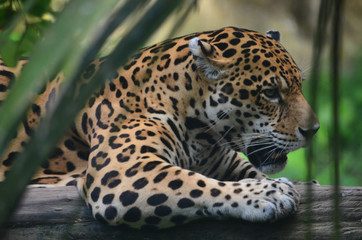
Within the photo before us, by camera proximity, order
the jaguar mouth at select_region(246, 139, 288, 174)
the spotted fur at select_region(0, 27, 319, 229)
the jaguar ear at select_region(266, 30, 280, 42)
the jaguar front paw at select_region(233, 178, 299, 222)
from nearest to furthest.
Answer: the jaguar front paw at select_region(233, 178, 299, 222)
the spotted fur at select_region(0, 27, 319, 229)
the jaguar mouth at select_region(246, 139, 288, 174)
the jaguar ear at select_region(266, 30, 280, 42)

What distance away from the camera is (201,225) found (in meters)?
3.08

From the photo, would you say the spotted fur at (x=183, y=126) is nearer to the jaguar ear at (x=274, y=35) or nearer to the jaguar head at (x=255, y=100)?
the jaguar head at (x=255, y=100)

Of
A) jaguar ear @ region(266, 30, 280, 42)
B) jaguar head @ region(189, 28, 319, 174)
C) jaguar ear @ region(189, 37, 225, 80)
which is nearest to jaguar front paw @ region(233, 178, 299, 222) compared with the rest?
jaguar head @ region(189, 28, 319, 174)

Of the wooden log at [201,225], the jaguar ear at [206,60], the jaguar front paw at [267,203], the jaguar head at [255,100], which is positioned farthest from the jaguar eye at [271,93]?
the jaguar front paw at [267,203]

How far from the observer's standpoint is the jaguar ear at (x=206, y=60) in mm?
3743

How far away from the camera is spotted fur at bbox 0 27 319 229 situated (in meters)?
3.24

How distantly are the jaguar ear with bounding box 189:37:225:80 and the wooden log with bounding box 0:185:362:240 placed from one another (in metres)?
0.96

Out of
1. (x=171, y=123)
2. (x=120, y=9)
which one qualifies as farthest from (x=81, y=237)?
(x=120, y=9)

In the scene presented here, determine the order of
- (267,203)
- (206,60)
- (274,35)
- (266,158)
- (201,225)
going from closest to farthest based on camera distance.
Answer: (267,203) < (201,225) < (206,60) < (266,158) < (274,35)

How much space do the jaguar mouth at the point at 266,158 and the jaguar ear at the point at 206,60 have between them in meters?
0.53

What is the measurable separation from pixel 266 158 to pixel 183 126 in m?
0.60

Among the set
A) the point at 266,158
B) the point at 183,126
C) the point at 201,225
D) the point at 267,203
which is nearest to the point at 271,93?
the point at 266,158

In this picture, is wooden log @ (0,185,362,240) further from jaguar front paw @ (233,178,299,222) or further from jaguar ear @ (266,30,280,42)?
jaguar ear @ (266,30,280,42)

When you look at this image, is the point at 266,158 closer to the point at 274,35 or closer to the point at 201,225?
the point at 201,225
